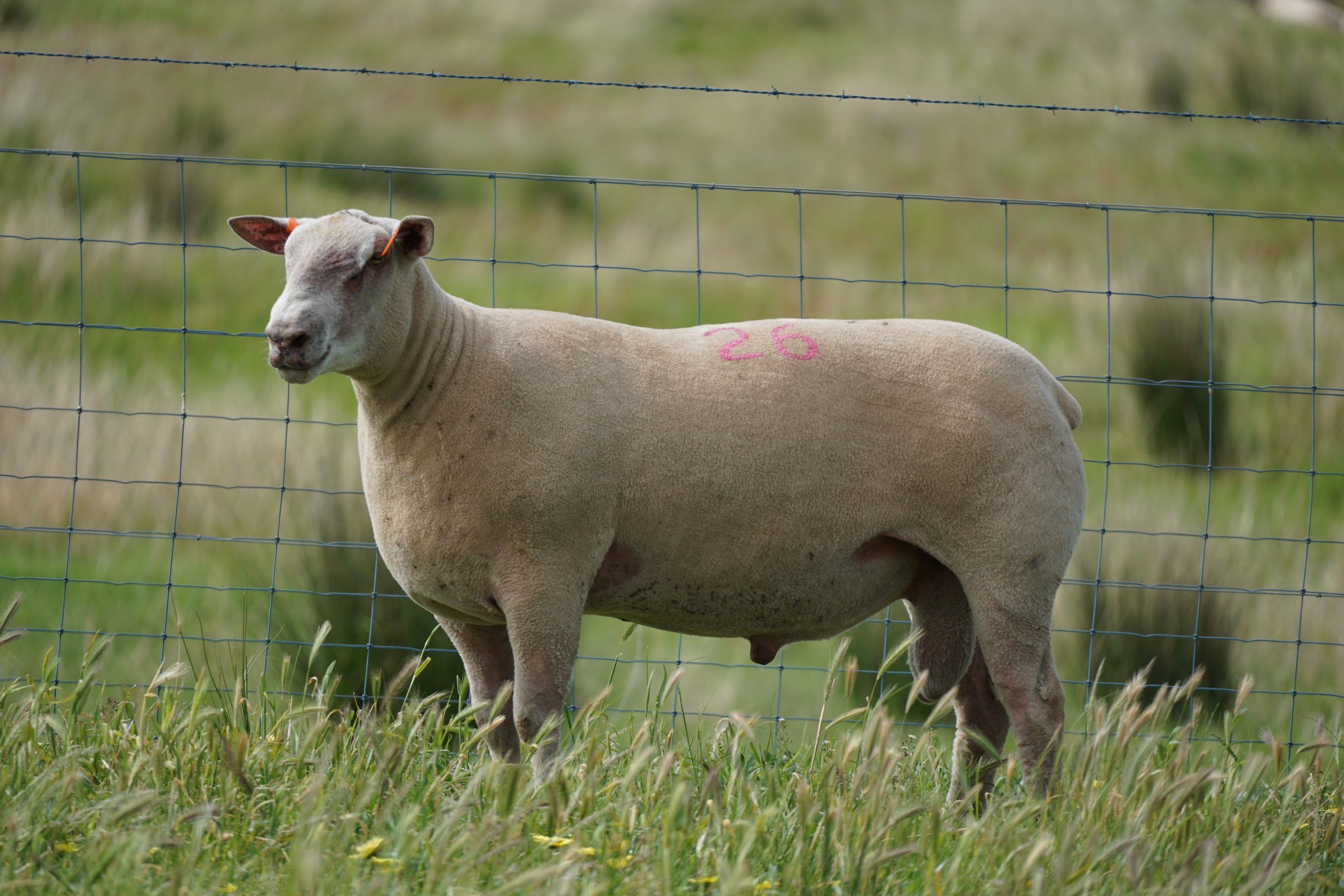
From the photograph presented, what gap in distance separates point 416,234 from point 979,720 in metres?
2.16

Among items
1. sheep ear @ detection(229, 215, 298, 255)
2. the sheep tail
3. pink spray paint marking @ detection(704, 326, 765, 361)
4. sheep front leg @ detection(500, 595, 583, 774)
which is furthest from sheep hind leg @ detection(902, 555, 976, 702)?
sheep ear @ detection(229, 215, 298, 255)

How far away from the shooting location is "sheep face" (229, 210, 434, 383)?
2.89 m

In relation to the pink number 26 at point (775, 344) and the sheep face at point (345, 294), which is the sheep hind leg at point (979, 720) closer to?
the pink number 26 at point (775, 344)

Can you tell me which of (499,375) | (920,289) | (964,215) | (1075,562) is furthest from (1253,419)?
(499,375)

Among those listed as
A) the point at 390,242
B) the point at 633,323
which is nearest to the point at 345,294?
the point at 390,242

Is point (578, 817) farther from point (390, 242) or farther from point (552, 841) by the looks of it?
point (390, 242)

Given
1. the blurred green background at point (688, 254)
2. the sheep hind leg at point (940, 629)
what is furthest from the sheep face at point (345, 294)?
the sheep hind leg at point (940, 629)

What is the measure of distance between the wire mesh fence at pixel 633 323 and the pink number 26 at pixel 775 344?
0.74 m

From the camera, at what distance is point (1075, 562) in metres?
7.38

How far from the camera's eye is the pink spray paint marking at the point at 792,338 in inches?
134

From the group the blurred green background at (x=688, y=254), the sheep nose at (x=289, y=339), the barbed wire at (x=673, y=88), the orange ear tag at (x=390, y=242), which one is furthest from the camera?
the blurred green background at (x=688, y=254)

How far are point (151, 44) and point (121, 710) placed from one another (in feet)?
52.3

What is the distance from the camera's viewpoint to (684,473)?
3.26 m

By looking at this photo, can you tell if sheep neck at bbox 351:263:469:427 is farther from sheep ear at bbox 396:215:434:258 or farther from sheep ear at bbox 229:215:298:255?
sheep ear at bbox 229:215:298:255
